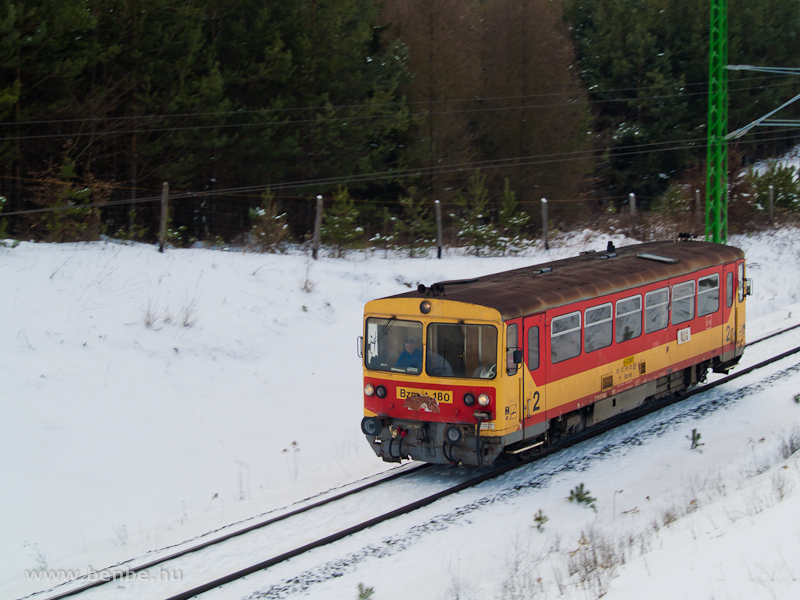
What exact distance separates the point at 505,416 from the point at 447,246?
14711 mm

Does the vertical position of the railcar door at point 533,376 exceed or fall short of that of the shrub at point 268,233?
it falls short

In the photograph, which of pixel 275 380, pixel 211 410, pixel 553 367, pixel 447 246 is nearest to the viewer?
pixel 553 367

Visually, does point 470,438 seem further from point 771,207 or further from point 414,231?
point 771,207

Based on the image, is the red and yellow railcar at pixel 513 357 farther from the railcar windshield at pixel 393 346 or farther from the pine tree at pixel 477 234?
the pine tree at pixel 477 234

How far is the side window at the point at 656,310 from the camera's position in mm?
12320

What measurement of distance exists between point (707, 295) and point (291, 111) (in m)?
16.3

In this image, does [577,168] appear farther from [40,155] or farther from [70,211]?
[70,211]

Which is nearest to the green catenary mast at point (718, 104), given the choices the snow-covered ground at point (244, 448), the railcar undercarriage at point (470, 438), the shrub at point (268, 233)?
the snow-covered ground at point (244, 448)

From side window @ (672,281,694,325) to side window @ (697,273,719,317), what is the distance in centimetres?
25

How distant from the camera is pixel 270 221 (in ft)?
63.9

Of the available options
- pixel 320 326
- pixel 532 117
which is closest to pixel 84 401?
pixel 320 326

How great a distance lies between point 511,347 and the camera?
9914 mm

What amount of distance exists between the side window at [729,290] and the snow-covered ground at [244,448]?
170 cm

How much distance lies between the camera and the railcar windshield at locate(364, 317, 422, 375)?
10422 millimetres
